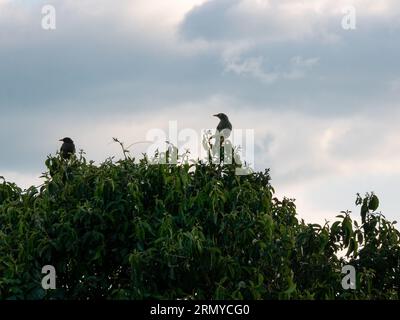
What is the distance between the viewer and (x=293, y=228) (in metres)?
18.0

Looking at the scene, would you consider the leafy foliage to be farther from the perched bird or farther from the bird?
the bird

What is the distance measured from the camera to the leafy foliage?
15.0m

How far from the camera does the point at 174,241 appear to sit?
48.5 feet

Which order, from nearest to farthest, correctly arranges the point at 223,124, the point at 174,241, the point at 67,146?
the point at 174,241 < the point at 223,124 < the point at 67,146

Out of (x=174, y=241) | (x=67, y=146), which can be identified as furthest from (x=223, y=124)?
(x=174, y=241)

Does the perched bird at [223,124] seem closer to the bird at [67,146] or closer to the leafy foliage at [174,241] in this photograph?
the leafy foliage at [174,241]

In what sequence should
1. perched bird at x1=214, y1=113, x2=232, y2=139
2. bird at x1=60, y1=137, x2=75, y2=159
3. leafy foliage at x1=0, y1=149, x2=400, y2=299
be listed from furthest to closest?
bird at x1=60, y1=137, x2=75, y2=159 < perched bird at x1=214, y1=113, x2=232, y2=139 < leafy foliage at x1=0, y1=149, x2=400, y2=299

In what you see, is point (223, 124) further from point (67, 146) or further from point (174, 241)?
point (174, 241)

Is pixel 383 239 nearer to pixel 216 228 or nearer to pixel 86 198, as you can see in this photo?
pixel 216 228

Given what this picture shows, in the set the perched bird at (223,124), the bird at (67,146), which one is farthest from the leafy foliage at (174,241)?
the bird at (67,146)

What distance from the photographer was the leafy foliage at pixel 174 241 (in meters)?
15.0

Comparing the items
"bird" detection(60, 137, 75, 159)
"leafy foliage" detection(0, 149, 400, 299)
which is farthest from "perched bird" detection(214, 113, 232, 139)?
"bird" detection(60, 137, 75, 159)
